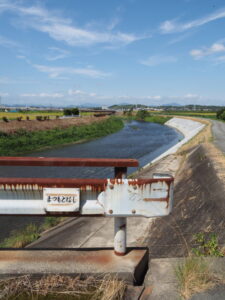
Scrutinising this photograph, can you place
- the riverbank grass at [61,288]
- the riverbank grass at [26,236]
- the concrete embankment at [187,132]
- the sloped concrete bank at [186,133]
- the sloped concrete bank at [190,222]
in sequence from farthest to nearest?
the concrete embankment at [187,132] → the sloped concrete bank at [186,133] → the riverbank grass at [26,236] → the sloped concrete bank at [190,222] → the riverbank grass at [61,288]

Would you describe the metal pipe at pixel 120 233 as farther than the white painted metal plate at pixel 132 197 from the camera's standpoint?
Yes

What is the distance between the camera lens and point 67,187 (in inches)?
102

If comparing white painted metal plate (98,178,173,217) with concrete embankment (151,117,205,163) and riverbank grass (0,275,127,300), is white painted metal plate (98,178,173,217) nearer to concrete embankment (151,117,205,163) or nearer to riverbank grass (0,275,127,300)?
riverbank grass (0,275,127,300)

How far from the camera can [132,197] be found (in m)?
2.67

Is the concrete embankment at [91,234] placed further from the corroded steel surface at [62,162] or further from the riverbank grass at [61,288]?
the corroded steel surface at [62,162]

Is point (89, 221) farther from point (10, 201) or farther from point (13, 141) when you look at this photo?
point (13, 141)

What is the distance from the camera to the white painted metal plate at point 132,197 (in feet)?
8.72

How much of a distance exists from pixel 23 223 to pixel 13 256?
8128mm

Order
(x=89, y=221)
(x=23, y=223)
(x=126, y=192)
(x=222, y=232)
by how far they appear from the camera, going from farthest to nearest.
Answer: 1. (x=23, y=223)
2. (x=89, y=221)
3. (x=222, y=232)
4. (x=126, y=192)

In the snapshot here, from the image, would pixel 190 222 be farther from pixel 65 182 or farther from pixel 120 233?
pixel 65 182

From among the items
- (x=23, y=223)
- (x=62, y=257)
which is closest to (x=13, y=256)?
(x=62, y=257)

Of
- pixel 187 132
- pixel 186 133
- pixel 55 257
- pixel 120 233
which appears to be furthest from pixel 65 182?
pixel 187 132

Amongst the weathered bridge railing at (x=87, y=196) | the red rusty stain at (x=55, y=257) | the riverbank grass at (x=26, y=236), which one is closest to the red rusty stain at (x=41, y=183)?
the weathered bridge railing at (x=87, y=196)

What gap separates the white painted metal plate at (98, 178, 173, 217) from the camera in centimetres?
266
